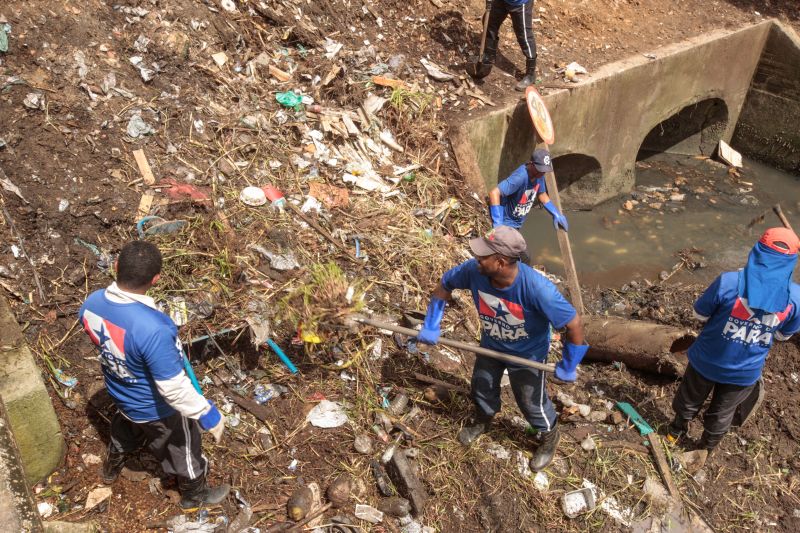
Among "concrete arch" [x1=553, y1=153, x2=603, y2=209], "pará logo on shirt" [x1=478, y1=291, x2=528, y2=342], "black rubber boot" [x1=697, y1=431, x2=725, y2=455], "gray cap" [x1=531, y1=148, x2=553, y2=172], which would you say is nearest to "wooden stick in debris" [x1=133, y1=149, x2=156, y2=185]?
"pará logo on shirt" [x1=478, y1=291, x2=528, y2=342]

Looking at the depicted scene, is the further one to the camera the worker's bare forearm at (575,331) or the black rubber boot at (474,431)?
the black rubber boot at (474,431)

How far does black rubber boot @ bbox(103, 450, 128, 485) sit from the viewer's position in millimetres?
3613

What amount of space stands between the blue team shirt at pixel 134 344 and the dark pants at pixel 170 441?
23cm

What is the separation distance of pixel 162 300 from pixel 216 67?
9.76 feet

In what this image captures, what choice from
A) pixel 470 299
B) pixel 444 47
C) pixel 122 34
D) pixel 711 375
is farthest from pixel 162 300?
pixel 444 47

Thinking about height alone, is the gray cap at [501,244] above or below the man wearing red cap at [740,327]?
above

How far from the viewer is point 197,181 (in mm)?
5262

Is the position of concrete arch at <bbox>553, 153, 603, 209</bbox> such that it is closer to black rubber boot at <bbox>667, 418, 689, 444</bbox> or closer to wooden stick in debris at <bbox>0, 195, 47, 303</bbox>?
black rubber boot at <bbox>667, 418, 689, 444</bbox>

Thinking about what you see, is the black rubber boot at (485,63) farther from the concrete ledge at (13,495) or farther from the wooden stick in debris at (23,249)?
the concrete ledge at (13,495)

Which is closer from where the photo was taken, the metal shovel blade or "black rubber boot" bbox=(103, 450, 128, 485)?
"black rubber boot" bbox=(103, 450, 128, 485)

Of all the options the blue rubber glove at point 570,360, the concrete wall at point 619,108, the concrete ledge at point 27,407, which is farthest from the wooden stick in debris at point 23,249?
the concrete wall at point 619,108

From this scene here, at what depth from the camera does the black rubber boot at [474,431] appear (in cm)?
427

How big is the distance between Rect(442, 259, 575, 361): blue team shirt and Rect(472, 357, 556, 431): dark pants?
14 cm

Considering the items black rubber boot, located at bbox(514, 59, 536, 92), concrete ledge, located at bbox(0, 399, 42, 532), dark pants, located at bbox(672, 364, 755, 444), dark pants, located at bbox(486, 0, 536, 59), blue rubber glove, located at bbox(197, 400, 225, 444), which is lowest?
dark pants, located at bbox(672, 364, 755, 444)
